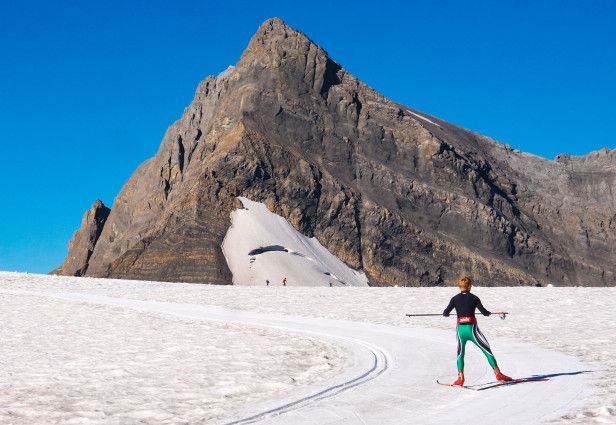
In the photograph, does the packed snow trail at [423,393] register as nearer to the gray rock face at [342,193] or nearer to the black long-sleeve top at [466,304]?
the black long-sleeve top at [466,304]

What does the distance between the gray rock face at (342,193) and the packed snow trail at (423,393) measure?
245 ft

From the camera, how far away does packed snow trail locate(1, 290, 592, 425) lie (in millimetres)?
9828

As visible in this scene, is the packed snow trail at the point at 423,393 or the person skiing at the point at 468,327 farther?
the person skiing at the point at 468,327

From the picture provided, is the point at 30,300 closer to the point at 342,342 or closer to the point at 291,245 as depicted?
the point at 342,342

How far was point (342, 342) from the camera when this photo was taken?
65.1 ft

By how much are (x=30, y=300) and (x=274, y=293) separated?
1582 centimetres

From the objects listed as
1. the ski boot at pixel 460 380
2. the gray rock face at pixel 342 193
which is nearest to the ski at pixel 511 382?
the ski boot at pixel 460 380

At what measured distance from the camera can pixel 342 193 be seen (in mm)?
113500

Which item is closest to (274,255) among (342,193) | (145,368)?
(342,193)

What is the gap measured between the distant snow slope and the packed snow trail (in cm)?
7402

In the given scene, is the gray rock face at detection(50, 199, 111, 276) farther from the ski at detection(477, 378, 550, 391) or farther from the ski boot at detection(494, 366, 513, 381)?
the ski boot at detection(494, 366, 513, 381)

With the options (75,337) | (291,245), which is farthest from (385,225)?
(75,337)

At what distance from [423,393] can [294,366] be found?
4.58 meters

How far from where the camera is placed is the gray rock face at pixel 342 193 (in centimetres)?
10706
